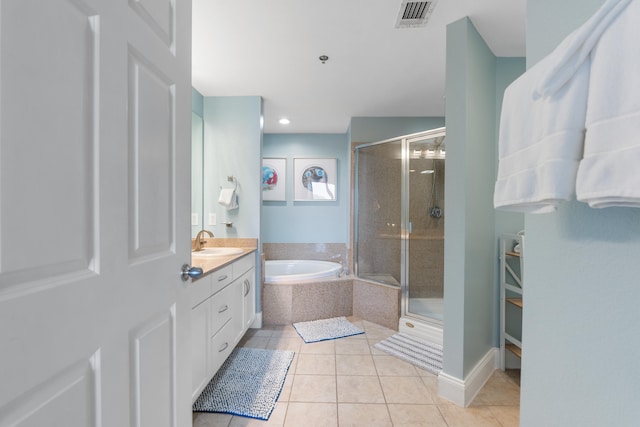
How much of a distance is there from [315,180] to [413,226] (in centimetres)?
168

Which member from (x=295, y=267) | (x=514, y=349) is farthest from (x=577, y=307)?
(x=295, y=267)

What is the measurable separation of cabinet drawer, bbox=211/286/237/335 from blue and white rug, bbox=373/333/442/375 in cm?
133

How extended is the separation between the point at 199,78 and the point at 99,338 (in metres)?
2.44

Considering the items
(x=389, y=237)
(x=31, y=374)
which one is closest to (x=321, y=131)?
(x=389, y=237)

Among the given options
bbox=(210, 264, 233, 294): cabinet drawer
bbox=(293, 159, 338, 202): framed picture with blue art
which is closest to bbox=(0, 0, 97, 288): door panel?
bbox=(210, 264, 233, 294): cabinet drawer

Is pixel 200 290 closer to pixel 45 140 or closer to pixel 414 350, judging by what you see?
pixel 45 140

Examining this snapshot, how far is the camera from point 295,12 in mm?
1645

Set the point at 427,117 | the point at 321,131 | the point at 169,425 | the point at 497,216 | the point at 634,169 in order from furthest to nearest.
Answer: the point at 321,131 → the point at 427,117 → the point at 497,216 → the point at 169,425 → the point at 634,169

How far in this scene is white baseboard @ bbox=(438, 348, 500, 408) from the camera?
5.63ft

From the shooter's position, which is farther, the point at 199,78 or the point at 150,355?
A: the point at 199,78

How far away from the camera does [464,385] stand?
5.62 feet

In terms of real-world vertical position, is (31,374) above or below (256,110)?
below

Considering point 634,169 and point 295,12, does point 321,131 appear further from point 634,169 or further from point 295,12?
point 634,169

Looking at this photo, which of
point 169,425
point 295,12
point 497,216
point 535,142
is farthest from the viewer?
point 497,216
